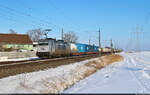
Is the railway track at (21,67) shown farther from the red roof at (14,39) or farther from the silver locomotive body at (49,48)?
the red roof at (14,39)

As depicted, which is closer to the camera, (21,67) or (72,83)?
(72,83)

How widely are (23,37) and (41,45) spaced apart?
4170 cm

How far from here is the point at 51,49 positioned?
24.1 metres

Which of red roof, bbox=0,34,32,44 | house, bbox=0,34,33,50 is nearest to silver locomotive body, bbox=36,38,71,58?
house, bbox=0,34,33,50

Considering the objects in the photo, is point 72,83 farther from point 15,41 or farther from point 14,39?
point 14,39

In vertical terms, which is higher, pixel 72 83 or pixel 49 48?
pixel 49 48

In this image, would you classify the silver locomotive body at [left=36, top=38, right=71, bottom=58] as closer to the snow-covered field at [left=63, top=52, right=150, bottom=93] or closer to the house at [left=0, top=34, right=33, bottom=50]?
the snow-covered field at [left=63, top=52, right=150, bottom=93]

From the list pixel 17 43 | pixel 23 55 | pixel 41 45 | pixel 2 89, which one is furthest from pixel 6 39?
pixel 2 89

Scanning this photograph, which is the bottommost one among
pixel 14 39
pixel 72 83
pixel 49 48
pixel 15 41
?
pixel 72 83

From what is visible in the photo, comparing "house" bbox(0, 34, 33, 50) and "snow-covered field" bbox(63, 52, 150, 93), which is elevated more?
"house" bbox(0, 34, 33, 50)

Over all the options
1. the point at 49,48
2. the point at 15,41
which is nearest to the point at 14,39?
the point at 15,41

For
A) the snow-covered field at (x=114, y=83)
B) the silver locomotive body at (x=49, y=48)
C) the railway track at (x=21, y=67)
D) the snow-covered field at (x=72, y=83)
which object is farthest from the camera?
the silver locomotive body at (x=49, y=48)

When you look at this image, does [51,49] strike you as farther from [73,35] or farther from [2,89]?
[73,35]

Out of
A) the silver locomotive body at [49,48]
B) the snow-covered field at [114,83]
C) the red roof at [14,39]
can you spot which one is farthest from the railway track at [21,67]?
the red roof at [14,39]
